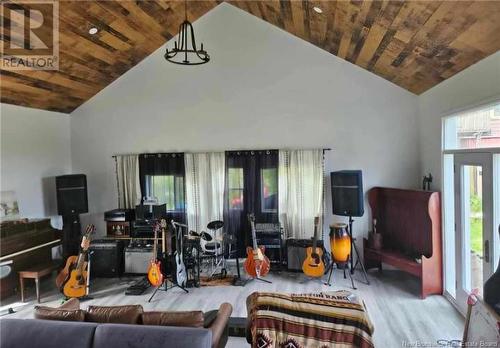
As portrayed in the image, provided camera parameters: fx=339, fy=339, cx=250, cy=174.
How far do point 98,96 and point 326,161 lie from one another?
4.32 m

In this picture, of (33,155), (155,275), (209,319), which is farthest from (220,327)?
(33,155)

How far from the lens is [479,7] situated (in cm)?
251

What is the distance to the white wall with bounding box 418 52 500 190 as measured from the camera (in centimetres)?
310

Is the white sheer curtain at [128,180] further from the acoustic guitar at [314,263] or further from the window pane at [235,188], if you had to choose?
the acoustic guitar at [314,263]

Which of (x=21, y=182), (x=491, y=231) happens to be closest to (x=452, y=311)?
(x=491, y=231)

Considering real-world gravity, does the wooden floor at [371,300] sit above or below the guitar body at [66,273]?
below

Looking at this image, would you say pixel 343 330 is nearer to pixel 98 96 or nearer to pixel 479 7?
pixel 479 7

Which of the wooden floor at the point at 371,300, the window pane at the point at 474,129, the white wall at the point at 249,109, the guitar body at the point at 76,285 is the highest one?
the white wall at the point at 249,109

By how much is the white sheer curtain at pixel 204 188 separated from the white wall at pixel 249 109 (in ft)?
0.77

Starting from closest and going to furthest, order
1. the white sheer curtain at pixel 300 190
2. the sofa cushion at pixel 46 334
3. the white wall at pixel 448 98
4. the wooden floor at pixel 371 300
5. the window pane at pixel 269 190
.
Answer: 1. the sofa cushion at pixel 46 334
2. the white wall at pixel 448 98
3. the wooden floor at pixel 371 300
4. the white sheer curtain at pixel 300 190
5. the window pane at pixel 269 190

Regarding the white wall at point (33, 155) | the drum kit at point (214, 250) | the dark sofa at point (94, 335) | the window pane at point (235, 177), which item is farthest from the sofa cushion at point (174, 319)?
the white wall at point (33, 155)

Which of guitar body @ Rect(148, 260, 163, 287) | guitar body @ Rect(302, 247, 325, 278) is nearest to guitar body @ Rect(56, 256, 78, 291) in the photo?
guitar body @ Rect(148, 260, 163, 287)

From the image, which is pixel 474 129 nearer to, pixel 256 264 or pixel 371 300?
pixel 371 300

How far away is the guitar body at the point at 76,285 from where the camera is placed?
4.55 metres
